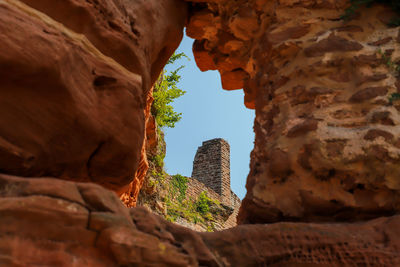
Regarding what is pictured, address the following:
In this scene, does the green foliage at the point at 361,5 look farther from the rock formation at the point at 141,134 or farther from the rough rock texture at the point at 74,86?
the rough rock texture at the point at 74,86

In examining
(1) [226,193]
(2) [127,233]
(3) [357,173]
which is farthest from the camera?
(1) [226,193]

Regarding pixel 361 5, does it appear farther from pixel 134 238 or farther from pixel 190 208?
pixel 190 208

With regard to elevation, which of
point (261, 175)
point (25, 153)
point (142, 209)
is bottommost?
point (142, 209)

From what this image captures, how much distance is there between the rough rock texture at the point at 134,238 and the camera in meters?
1.07

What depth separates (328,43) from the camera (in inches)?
89.8

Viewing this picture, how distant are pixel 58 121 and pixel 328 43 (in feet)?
5.41

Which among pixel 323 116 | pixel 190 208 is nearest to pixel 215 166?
pixel 190 208

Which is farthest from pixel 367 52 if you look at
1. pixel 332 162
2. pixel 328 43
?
pixel 332 162

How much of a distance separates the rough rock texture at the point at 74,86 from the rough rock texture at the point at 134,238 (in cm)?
48

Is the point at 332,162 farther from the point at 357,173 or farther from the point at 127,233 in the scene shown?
the point at 127,233

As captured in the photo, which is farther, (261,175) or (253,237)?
(261,175)

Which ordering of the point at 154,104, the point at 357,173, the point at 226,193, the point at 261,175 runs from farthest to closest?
the point at 226,193, the point at 154,104, the point at 261,175, the point at 357,173

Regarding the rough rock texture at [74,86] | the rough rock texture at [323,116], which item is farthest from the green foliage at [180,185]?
the rough rock texture at [74,86]

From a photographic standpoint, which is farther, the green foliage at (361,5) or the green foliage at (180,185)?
the green foliage at (180,185)
